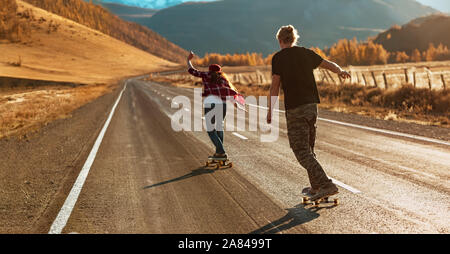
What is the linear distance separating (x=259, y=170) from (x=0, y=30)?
502 feet

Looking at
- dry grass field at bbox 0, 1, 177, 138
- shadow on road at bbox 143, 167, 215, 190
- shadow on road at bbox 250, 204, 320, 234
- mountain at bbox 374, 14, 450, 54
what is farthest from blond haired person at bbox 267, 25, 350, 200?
mountain at bbox 374, 14, 450, 54

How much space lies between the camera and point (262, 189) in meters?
6.13

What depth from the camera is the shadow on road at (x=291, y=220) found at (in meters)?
4.50

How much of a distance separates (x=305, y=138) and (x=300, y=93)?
0.60 meters

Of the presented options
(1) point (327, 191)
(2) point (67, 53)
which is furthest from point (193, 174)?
(2) point (67, 53)

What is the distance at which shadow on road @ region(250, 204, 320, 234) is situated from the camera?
14.8 ft

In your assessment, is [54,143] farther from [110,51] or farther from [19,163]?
[110,51]

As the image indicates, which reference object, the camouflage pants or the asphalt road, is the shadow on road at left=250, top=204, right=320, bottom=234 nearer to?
the asphalt road

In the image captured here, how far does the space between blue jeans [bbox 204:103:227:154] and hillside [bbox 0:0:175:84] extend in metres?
100

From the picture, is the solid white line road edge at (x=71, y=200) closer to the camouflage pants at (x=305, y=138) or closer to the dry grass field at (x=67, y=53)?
the camouflage pants at (x=305, y=138)

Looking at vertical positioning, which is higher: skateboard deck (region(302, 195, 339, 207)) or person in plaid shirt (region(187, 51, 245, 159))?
person in plaid shirt (region(187, 51, 245, 159))

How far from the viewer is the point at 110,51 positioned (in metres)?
161

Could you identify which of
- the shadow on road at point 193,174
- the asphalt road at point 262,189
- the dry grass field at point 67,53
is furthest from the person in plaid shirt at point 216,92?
the dry grass field at point 67,53
